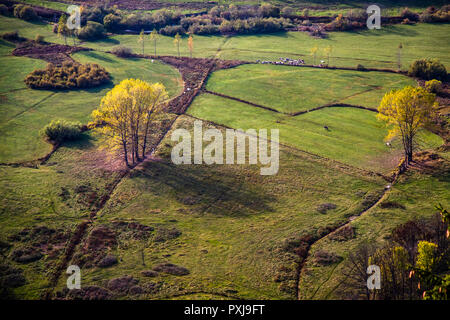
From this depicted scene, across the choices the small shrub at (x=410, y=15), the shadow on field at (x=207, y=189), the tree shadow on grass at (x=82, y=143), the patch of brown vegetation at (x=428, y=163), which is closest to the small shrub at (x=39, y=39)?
the tree shadow on grass at (x=82, y=143)

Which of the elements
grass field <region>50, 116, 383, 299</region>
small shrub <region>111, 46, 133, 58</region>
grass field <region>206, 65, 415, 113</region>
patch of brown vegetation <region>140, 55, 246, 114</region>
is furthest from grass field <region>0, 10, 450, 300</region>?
small shrub <region>111, 46, 133, 58</region>

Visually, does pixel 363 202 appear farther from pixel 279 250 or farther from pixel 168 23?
pixel 168 23

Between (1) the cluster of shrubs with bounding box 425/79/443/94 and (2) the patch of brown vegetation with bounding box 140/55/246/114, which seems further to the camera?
(2) the patch of brown vegetation with bounding box 140/55/246/114

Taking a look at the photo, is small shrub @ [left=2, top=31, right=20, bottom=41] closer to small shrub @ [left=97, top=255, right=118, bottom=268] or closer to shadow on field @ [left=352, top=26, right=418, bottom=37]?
small shrub @ [left=97, top=255, right=118, bottom=268]

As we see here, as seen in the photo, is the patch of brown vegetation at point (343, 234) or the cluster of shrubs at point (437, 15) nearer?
the patch of brown vegetation at point (343, 234)

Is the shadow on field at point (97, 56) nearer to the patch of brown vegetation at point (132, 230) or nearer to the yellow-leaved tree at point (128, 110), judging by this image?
the yellow-leaved tree at point (128, 110)
